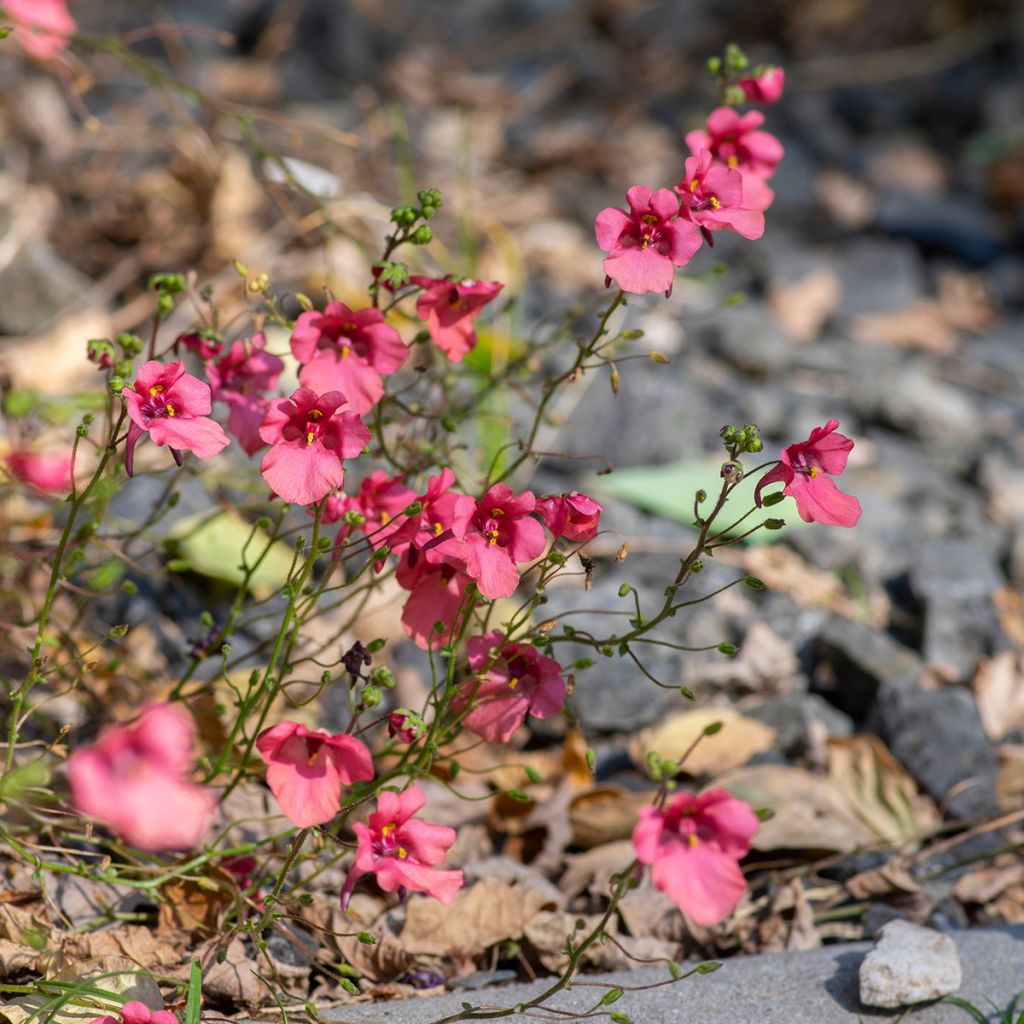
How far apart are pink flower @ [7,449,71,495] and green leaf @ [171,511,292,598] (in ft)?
0.68

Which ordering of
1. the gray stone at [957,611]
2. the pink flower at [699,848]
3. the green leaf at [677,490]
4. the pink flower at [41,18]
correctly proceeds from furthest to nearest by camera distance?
1. the green leaf at [677,490]
2. the gray stone at [957,611]
3. the pink flower at [41,18]
4. the pink flower at [699,848]

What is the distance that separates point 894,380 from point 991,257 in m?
1.08

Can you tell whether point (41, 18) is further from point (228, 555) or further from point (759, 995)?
point (759, 995)

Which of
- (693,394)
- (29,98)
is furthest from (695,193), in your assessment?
(29,98)

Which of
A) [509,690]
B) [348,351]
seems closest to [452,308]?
[348,351]

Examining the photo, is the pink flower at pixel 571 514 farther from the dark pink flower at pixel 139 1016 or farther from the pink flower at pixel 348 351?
the dark pink flower at pixel 139 1016

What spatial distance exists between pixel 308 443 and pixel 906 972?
0.97 meters

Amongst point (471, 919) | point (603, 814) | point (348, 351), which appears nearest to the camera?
point (348, 351)

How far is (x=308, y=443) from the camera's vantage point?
1245mm

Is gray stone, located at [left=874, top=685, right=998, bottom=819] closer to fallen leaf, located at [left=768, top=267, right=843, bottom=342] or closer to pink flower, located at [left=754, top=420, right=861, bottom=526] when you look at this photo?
pink flower, located at [left=754, top=420, right=861, bottom=526]

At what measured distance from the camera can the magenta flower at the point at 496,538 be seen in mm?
1235

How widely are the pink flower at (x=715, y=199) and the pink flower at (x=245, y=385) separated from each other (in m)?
0.54

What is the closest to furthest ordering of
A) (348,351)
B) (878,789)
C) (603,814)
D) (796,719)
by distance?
(348,351), (603,814), (878,789), (796,719)

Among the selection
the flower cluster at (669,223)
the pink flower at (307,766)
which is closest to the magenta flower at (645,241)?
the flower cluster at (669,223)
